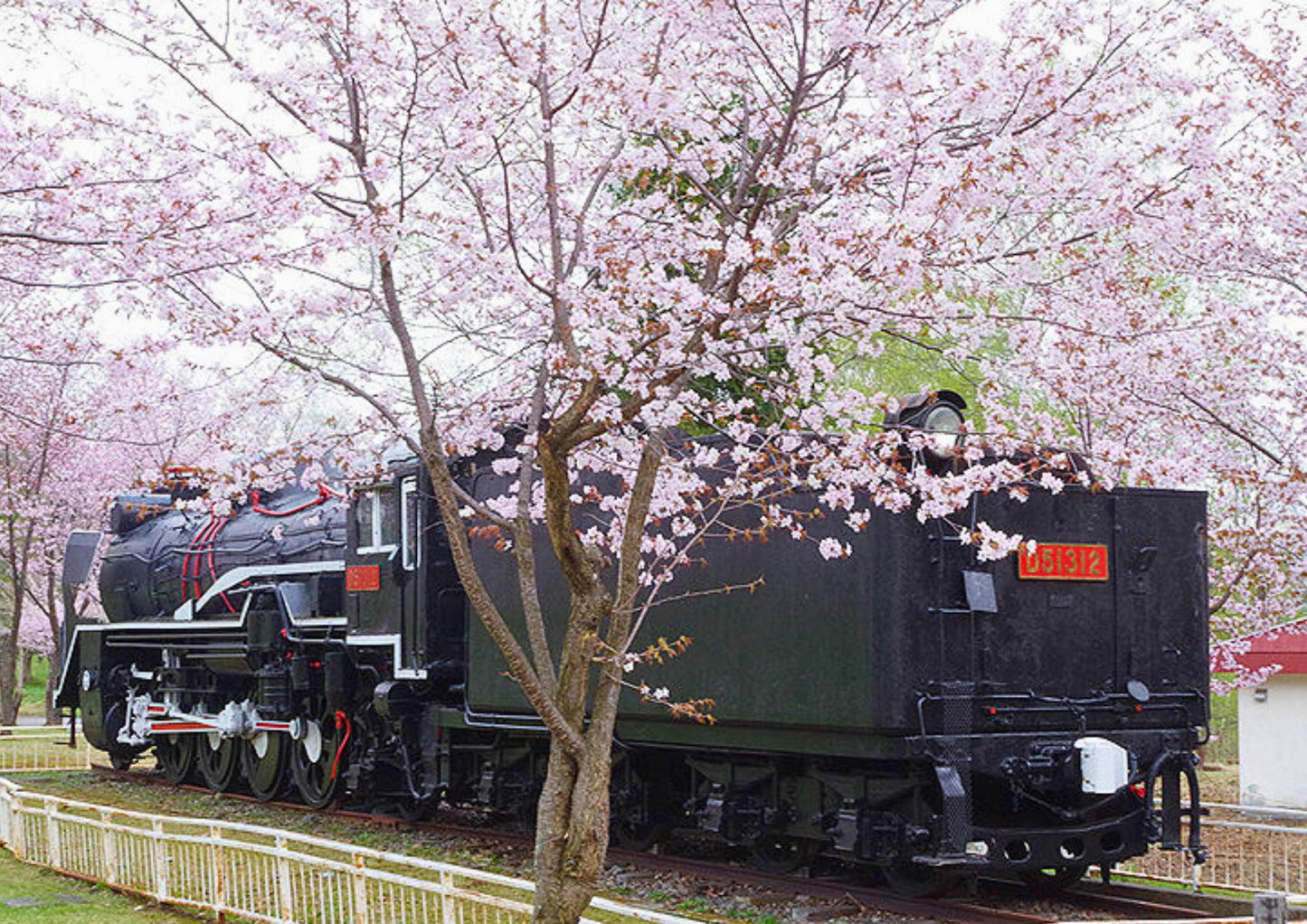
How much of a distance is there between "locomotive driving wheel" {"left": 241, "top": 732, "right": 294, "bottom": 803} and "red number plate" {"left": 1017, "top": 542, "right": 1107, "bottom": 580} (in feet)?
28.8

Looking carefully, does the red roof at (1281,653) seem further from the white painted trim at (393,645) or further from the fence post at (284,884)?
the fence post at (284,884)

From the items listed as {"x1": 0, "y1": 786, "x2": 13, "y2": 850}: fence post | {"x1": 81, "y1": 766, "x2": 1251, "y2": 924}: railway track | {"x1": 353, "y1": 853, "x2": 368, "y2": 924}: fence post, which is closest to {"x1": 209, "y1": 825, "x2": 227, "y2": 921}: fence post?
{"x1": 353, "y1": 853, "x2": 368, "y2": 924}: fence post

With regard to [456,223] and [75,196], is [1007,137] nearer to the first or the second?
[456,223]

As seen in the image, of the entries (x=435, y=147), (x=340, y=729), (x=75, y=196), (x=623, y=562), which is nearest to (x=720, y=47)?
(x=435, y=147)

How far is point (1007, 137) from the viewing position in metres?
6.77

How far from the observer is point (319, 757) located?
15172 mm

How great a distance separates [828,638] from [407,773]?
571 cm

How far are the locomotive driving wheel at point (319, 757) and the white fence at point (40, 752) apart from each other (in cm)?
657

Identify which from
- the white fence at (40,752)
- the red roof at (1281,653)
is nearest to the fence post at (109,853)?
the white fence at (40,752)

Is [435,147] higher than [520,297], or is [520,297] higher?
[435,147]

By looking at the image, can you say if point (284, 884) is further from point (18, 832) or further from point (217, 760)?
point (217, 760)

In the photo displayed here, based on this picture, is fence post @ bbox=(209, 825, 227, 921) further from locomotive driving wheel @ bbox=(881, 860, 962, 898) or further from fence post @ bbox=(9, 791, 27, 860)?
locomotive driving wheel @ bbox=(881, 860, 962, 898)

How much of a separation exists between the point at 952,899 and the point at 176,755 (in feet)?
36.7

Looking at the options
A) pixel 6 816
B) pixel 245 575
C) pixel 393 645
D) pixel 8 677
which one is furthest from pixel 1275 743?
pixel 8 677
